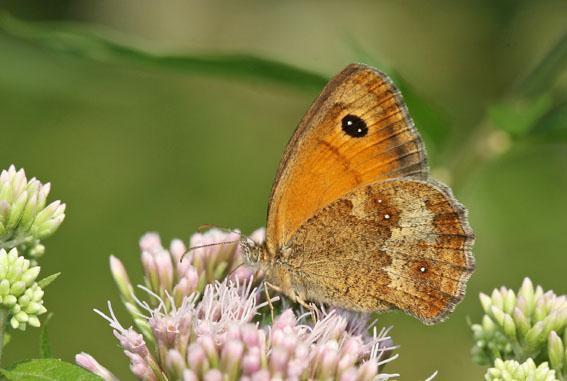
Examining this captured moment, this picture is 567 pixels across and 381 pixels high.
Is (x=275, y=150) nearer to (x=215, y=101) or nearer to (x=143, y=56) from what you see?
(x=215, y=101)

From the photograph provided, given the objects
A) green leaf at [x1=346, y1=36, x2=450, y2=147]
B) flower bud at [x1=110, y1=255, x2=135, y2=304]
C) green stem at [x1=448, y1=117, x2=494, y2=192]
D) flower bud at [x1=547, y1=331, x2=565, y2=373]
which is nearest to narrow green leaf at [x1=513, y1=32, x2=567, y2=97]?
green stem at [x1=448, y1=117, x2=494, y2=192]

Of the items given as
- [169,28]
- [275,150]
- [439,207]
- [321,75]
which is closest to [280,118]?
[275,150]

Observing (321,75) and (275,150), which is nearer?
(321,75)

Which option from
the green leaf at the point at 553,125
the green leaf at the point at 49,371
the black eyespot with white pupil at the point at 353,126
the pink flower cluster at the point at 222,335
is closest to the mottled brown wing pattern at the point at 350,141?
the black eyespot with white pupil at the point at 353,126

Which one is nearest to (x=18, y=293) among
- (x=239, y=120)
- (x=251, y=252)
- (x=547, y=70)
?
(x=251, y=252)

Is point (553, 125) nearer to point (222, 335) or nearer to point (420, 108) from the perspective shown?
point (420, 108)
